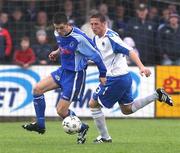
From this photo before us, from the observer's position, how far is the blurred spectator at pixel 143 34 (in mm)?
19391

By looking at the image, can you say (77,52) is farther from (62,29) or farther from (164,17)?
(164,17)

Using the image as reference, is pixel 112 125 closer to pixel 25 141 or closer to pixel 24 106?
pixel 24 106

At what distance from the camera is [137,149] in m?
10.8

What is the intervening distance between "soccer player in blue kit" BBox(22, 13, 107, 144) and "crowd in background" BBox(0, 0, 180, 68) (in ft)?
22.3

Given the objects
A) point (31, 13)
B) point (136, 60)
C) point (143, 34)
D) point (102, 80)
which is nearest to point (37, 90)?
point (102, 80)

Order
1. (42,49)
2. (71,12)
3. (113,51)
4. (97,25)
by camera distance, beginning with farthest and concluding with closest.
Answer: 1. (71,12)
2. (42,49)
3. (113,51)
4. (97,25)

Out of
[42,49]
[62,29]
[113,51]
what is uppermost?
[62,29]

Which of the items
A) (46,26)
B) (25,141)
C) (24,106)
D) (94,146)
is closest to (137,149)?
(94,146)

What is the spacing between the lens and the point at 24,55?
18.5m

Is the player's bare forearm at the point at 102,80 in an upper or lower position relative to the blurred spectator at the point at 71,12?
lower

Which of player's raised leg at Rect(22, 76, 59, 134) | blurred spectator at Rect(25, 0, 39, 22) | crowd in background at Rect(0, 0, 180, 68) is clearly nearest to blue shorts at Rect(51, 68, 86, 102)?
player's raised leg at Rect(22, 76, 59, 134)

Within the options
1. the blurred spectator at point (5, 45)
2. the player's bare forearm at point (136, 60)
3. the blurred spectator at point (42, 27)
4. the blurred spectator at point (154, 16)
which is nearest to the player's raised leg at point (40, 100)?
the player's bare forearm at point (136, 60)

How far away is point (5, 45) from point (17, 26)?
36.1 inches

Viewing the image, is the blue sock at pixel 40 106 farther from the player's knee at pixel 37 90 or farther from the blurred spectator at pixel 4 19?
the blurred spectator at pixel 4 19
